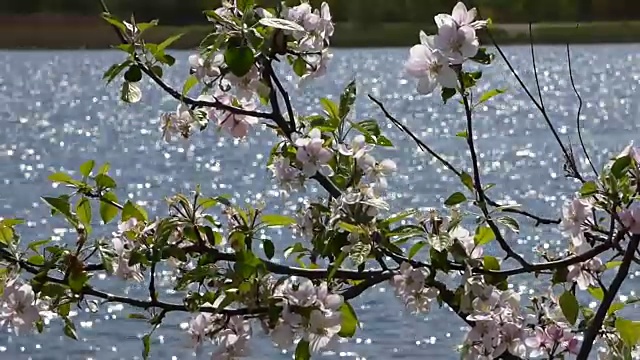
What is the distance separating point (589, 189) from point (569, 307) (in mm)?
177

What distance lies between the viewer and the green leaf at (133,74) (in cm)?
201

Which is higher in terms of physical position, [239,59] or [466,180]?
[239,59]

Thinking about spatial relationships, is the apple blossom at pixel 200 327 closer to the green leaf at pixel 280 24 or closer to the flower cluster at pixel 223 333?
the flower cluster at pixel 223 333

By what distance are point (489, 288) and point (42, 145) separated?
24497 millimetres

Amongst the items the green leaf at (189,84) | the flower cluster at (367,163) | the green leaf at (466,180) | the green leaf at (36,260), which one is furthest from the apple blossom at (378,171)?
the green leaf at (36,260)

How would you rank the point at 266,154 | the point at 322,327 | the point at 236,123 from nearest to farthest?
1. the point at 322,327
2. the point at 236,123
3. the point at 266,154

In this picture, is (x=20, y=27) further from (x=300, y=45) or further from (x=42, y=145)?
(x=300, y=45)

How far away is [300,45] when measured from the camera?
1988mm

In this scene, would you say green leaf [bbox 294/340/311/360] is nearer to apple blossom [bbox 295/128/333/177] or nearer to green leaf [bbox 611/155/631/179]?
apple blossom [bbox 295/128/333/177]

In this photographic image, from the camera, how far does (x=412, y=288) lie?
6.16 feet

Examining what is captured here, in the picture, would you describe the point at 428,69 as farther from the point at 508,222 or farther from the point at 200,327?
the point at 200,327

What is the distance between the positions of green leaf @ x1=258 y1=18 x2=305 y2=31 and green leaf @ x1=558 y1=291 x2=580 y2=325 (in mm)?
551

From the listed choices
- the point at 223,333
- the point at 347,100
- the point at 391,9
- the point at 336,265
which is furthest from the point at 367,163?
the point at 391,9

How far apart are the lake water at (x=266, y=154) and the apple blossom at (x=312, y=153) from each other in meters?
0.29
